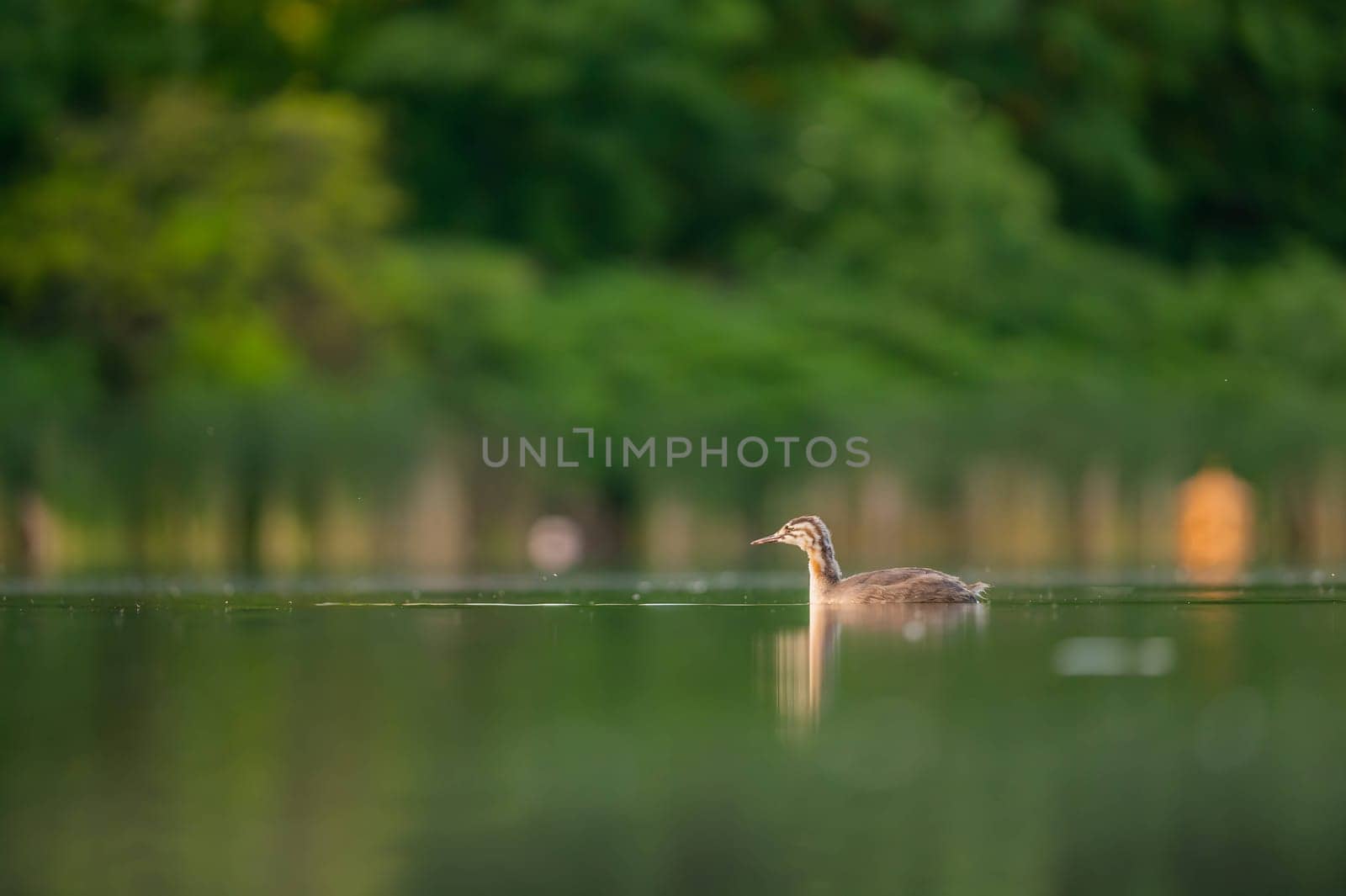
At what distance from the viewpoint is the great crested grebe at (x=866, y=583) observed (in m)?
14.9

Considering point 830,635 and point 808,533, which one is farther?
point 808,533

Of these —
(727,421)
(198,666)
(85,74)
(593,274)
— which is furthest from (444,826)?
(593,274)

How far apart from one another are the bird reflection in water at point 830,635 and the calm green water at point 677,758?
0.04 m

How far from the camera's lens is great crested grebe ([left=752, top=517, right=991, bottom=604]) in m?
14.9

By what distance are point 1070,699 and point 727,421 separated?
20.5 metres

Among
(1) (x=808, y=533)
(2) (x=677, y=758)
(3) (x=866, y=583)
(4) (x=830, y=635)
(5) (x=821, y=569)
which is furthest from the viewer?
(1) (x=808, y=533)

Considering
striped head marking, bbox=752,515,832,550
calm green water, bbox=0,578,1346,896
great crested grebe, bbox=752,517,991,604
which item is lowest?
calm green water, bbox=0,578,1346,896

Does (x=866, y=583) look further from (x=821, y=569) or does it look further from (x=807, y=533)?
(x=807, y=533)

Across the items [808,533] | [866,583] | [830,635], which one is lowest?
[830,635]

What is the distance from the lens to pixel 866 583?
1515 centimetres

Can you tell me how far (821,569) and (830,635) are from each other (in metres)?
2.20

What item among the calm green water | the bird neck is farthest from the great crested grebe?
the calm green water

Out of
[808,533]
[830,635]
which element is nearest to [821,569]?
[808,533]

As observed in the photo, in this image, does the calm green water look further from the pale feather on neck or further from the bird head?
the bird head
